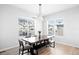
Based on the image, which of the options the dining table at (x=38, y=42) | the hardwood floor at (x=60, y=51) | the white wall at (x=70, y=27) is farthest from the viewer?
the dining table at (x=38, y=42)

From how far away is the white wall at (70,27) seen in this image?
1.32 metres

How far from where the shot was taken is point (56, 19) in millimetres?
1400

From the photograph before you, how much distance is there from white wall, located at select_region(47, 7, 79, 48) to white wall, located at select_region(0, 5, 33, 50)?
0.65 m

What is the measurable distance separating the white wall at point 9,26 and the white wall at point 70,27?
0.65 meters

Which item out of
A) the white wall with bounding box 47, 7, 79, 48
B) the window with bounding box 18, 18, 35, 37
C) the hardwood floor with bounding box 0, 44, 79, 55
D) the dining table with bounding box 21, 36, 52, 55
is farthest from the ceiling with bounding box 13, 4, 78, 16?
the hardwood floor with bounding box 0, 44, 79, 55

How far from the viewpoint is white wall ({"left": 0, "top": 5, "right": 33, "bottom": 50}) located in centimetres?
127

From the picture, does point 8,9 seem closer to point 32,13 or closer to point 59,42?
point 32,13

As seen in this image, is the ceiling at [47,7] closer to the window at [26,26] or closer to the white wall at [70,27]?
the white wall at [70,27]

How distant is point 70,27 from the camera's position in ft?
4.56

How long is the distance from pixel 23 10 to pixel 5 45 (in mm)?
757

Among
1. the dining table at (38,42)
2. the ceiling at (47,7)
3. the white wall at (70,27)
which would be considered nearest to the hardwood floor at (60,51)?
the white wall at (70,27)

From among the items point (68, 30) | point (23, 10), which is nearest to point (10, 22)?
point (23, 10)

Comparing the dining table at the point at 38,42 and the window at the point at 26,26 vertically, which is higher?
the window at the point at 26,26

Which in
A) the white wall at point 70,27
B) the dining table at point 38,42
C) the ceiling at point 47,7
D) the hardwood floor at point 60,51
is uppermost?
the ceiling at point 47,7
